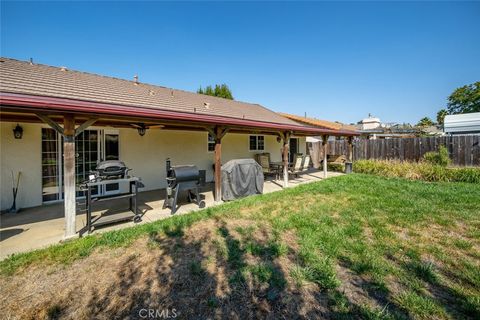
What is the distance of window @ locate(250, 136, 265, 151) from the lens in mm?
11836

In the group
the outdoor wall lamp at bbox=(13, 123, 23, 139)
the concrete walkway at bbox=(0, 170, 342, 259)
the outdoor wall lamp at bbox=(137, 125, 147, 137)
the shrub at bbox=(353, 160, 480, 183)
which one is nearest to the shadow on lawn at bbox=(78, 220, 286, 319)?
the concrete walkway at bbox=(0, 170, 342, 259)

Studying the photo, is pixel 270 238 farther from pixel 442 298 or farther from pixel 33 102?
pixel 33 102

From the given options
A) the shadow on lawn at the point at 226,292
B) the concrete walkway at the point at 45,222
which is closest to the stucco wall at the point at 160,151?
the concrete walkway at the point at 45,222

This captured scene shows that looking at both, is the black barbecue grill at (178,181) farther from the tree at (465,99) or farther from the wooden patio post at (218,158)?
the tree at (465,99)

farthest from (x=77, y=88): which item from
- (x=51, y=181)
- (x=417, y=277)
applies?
(x=417, y=277)

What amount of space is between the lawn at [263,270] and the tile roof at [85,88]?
13.9ft

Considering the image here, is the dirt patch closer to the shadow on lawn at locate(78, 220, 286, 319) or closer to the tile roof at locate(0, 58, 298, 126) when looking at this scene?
the shadow on lawn at locate(78, 220, 286, 319)

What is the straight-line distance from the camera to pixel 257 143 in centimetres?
1213

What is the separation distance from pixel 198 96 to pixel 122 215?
330 inches

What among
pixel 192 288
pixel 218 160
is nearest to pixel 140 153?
pixel 218 160

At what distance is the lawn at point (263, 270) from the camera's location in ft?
7.45

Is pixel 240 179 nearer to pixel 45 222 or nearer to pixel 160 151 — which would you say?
pixel 160 151

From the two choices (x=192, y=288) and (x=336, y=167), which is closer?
(x=192, y=288)

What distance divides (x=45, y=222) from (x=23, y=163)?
2.26m
